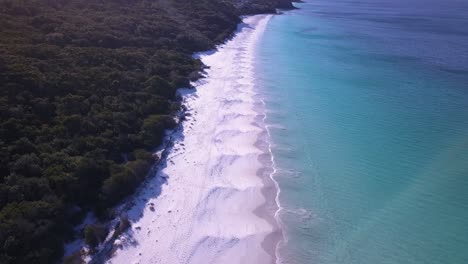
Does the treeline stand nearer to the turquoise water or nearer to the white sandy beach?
the white sandy beach

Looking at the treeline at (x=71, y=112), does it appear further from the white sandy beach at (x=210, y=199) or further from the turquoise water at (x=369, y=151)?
the turquoise water at (x=369, y=151)

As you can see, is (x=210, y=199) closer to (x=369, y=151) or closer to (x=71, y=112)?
(x=71, y=112)

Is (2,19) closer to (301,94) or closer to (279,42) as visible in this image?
(301,94)

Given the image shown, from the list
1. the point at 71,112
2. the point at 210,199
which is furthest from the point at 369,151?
the point at 71,112

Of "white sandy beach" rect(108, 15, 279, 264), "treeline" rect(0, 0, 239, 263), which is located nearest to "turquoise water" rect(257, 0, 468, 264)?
"white sandy beach" rect(108, 15, 279, 264)

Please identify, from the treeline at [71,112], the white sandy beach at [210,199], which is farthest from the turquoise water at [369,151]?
the treeline at [71,112]

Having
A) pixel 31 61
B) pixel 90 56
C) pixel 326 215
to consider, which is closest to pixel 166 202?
pixel 326 215
